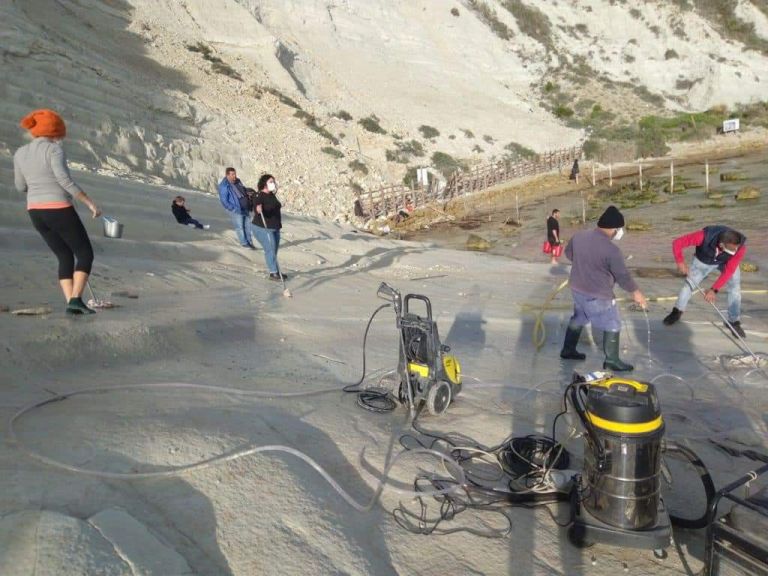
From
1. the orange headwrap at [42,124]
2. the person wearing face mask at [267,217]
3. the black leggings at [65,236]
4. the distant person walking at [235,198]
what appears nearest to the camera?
the orange headwrap at [42,124]

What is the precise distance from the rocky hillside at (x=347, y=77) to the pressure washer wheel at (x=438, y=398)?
1046cm

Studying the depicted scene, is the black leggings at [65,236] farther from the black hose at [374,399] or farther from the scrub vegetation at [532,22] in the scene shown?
the scrub vegetation at [532,22]

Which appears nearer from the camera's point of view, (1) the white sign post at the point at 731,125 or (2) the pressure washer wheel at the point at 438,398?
(2) the pressure washer wheel at the point at 438,398

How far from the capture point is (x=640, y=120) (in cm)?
4522

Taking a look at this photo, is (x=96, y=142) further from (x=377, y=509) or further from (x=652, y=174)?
(x=652, y=174)

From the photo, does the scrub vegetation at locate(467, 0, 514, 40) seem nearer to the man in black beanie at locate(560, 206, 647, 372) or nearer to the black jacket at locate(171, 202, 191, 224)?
the black jacket at locate(171, 202, 191, 224)

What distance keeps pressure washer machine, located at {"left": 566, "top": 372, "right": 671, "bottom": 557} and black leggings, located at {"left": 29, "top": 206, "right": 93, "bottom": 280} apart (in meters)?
4.26

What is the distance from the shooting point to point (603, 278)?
18.0ft

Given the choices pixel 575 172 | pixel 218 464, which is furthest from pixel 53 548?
pixel 575 172

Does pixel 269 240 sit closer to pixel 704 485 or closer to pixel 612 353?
pixel 612 353

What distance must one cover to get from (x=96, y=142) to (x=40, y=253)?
10788 millimetres

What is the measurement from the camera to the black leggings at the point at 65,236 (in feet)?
15.9

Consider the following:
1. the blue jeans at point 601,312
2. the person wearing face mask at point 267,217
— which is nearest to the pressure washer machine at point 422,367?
the blue jeans at point 601,312

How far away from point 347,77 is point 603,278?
116 feet
